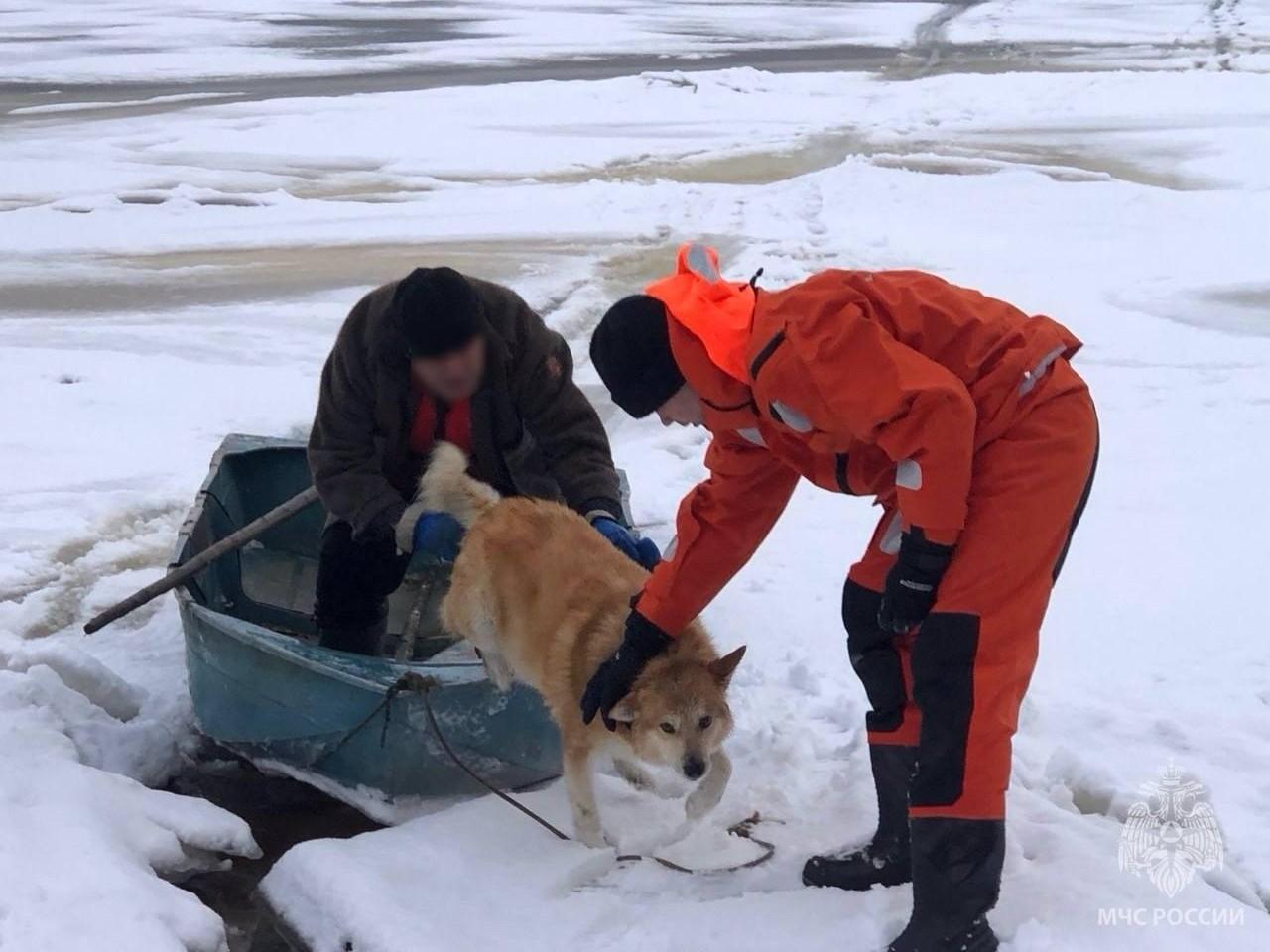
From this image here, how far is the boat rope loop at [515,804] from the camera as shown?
3.67 metres

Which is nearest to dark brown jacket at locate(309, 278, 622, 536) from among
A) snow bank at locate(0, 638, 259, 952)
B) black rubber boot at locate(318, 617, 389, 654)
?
black rubber boot at locate(318, 617, 389, 654)

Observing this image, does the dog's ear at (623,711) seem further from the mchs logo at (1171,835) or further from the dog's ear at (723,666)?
the mchs logo at (1171,835)

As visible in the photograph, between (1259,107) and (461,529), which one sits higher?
(1259,107)

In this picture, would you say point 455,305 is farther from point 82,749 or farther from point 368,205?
point 368,205

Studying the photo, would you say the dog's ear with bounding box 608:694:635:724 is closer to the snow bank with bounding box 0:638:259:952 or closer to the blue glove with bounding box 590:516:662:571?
the blue glove with bounding box 590:516:662:571

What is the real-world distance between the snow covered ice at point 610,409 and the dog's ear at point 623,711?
0.47 m

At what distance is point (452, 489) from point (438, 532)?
17 centimetres

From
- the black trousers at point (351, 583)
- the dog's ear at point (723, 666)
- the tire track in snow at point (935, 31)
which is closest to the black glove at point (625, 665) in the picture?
the dog's ear at point (723, 666)

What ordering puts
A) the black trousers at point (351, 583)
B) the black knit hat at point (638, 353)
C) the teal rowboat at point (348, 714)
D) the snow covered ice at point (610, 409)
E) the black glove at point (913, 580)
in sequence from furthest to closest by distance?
the black trousers at point (351, 583), the teal rowboat at point (348, 714), the snow covered ice at point (610, 409), the black knit hat at point (638, 353), the black glove at point (913, 580)

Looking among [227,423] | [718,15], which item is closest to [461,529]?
[227,423]

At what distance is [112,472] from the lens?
21.7 feet

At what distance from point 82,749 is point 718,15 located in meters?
29.4

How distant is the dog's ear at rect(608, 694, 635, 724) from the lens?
3605 millimetres

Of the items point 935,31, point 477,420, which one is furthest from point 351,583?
point 935,31
